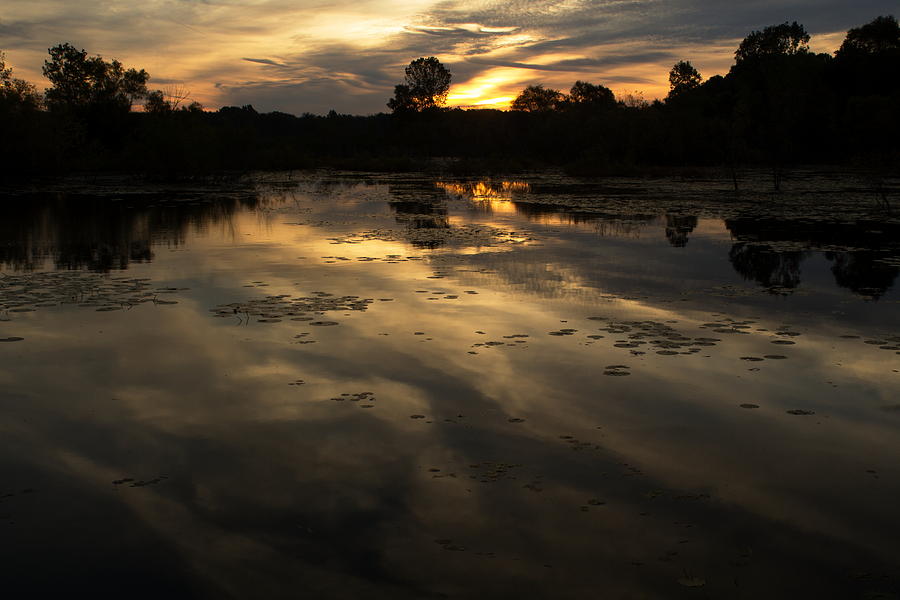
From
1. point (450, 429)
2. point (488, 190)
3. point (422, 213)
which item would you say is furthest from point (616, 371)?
point (488, 190)

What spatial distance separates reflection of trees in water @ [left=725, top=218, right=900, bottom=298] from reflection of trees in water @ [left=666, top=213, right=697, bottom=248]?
1.09m

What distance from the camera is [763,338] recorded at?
8727mm

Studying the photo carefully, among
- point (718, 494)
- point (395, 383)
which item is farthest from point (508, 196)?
point (718, 494)

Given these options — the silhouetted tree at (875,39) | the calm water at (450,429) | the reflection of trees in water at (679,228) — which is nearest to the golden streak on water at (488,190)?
the reflection of trees in water at (679,228)

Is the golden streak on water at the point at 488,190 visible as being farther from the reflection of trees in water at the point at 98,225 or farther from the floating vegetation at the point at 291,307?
the floating vegetation at the point at 291,307

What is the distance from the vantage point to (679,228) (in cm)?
2042

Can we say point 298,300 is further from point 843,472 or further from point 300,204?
point 300,204

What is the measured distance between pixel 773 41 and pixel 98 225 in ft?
276

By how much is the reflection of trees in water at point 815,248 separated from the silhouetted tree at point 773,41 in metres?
72.6

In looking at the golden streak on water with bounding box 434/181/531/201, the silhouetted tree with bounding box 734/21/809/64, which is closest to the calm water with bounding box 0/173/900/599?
the golden streak on water with bounding box 434/181/531/201

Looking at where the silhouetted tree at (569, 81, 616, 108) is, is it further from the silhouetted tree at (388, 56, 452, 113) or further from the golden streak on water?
the golden streak on water

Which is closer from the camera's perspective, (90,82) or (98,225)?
(98,225)

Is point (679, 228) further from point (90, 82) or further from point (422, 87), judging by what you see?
point (422, 87)

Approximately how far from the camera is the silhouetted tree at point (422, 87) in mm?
101438
